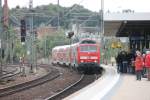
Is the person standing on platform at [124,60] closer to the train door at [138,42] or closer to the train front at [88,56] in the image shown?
the train door at [138,42]

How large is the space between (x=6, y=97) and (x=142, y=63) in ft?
24.6

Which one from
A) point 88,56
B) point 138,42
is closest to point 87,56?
point 88,56

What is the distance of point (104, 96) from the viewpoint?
693 inches

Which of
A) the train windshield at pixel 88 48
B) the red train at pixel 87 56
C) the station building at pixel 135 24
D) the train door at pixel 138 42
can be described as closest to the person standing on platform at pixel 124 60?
the station building at pixel 135 24

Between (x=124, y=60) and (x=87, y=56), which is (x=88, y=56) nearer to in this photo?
(x=87, y=56)

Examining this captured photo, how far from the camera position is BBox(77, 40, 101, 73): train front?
4091 cm

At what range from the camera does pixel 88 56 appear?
136ft

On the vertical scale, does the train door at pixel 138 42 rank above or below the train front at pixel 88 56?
above

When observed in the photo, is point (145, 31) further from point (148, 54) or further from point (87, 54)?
point (148, 54)

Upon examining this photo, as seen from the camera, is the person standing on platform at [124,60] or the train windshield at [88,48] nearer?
the person standing on platform at [124,60]

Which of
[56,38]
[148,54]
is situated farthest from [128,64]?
[56,38]

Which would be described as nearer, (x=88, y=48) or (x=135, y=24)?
(x=135, y=24)

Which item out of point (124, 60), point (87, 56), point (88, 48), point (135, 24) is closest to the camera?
point (124, 60)

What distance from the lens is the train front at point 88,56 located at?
4091 centimetres
